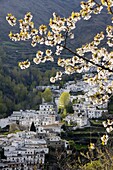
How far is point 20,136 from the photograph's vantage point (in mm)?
30359

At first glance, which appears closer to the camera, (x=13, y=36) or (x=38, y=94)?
(x=13, y=36)

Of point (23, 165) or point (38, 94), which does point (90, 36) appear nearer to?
point (38, 94)

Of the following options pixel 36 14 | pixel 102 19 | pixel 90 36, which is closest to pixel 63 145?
pixel 90 36

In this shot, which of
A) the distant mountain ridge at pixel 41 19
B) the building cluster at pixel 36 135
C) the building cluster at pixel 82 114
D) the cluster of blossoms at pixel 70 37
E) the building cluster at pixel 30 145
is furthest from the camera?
the distant mountain ridge at pixel 41 19

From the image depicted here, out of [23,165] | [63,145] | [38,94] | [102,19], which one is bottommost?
[23,165]

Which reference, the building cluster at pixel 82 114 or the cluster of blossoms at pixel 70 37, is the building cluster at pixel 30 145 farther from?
the cluster of blossoms at pixel 70 37

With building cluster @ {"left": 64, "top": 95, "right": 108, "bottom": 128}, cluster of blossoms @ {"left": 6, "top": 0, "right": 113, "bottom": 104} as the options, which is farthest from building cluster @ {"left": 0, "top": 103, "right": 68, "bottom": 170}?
cluster of blossoms @ {"left": 6, "top": 0, "right": 113, "bottom": 104}

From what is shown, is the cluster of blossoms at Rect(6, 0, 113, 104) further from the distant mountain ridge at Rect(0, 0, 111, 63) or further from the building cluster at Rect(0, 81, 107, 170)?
the distant mountain ridge at Rect(0, 0, 111, 63)

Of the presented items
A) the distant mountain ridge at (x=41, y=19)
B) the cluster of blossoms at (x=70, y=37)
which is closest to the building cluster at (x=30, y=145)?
the cluster of blossoms at (x=70, y=37)

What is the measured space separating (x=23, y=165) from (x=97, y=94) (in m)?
20.4

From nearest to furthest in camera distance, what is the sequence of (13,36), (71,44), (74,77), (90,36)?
(13,36)
(74,77)
(71,44)
(90,36)

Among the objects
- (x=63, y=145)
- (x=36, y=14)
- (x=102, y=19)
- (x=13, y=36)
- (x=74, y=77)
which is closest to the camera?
(x=13, y=36)

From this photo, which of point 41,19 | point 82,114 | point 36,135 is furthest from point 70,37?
point 41,19

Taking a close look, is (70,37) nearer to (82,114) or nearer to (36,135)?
(36,135)
